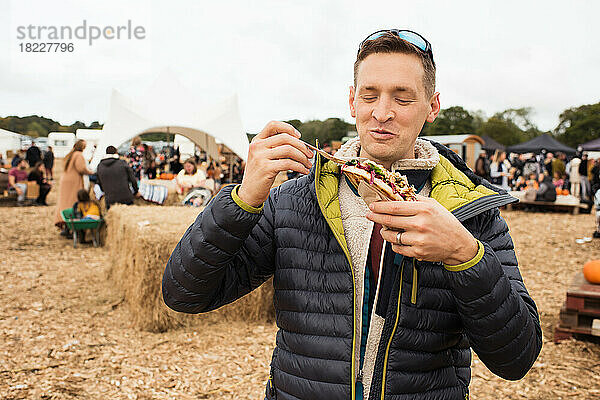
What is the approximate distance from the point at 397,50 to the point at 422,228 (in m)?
0.55

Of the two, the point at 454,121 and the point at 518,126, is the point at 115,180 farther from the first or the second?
the point at 518,126

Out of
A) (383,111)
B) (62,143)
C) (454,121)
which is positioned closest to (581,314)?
(383,111)

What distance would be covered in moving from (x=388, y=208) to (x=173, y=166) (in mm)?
16563

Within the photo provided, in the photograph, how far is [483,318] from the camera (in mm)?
1262

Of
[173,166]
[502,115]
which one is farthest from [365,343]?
[502,115]

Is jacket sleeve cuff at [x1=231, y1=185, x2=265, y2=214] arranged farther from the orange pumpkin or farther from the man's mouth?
the orange pumpkin

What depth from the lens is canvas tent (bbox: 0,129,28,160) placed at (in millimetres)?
26625

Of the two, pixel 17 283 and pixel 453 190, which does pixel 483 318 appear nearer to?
pixel 453 190

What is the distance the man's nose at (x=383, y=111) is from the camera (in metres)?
1.38

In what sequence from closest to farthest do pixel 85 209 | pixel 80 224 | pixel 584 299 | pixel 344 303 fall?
pixel 344 303 → pixel 584 299 → pixel 80 224 → pixel 85 209

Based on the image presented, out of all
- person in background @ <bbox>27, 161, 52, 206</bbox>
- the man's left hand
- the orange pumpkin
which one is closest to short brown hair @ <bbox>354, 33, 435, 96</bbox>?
the man's left hand

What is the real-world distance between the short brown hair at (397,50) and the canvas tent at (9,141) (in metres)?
28.6

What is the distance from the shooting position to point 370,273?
4.80 ft

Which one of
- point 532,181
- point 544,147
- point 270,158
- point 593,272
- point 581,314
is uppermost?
point 544,147
